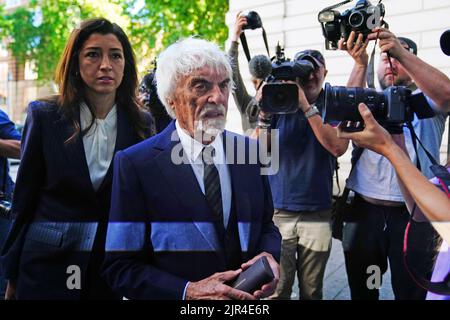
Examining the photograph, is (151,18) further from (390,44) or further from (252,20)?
(390,44)

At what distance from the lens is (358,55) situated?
2.23 m

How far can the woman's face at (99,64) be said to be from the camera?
204cm

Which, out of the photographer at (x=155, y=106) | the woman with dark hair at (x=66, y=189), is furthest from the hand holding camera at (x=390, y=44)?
the photographer at (x=155, y=106)

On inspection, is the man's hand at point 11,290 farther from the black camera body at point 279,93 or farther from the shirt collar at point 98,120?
the black camera body at point 279,93

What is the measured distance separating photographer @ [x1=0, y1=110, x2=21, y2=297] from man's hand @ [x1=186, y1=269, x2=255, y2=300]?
1549 mm

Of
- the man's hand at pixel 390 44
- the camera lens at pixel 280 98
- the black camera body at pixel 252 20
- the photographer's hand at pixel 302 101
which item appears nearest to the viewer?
the man's hand at pixel 390 44

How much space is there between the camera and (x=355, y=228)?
257 cm

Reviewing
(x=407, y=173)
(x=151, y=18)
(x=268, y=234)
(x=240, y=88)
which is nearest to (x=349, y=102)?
(x=407, y=173)

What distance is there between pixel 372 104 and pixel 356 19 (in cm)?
68

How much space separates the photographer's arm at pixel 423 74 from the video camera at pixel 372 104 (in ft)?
0.73

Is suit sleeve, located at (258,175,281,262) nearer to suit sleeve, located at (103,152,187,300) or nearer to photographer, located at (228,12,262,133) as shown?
suit sleeve, located at (103,152,187,300)
